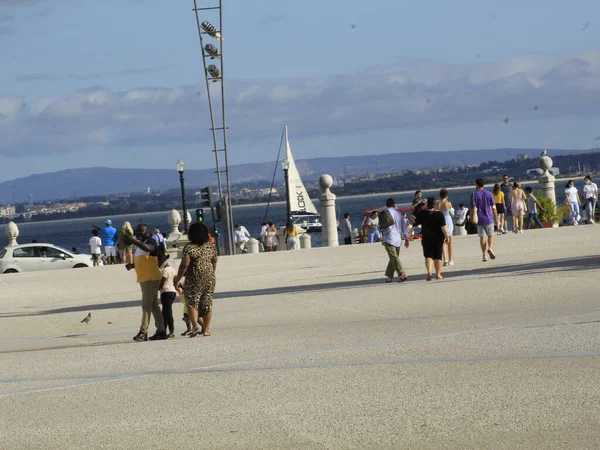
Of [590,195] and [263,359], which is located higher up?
[590,195]

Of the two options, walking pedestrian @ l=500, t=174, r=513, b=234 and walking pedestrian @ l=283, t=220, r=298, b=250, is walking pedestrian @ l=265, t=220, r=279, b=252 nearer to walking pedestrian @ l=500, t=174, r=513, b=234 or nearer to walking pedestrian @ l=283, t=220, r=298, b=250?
walking pedestrian @ l=283, t=220, r=298, b=250


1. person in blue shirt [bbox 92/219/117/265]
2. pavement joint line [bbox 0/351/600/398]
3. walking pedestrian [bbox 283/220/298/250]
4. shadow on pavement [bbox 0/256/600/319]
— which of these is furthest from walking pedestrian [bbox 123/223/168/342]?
walking pedestrian [bbox 283/220/298/250]

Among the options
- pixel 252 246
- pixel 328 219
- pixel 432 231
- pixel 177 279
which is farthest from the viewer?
pixel 252 246

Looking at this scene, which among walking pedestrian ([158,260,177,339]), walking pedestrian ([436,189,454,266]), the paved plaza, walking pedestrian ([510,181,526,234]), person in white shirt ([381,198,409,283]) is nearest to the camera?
the paved plaza

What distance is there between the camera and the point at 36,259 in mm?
38062

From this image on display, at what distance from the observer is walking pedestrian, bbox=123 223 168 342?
1509 cm

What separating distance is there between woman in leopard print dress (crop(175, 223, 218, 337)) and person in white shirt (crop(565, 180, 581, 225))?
23232 millimetres

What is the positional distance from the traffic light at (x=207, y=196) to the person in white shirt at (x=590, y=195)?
12.6 metres

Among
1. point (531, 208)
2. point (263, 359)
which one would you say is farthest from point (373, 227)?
point (263, 359)

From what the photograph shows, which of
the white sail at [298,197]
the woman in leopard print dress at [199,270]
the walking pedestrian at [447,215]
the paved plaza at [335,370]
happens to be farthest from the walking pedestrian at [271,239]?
the white sail at [298,197]

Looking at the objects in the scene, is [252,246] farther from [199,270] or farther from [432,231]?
[199,270]

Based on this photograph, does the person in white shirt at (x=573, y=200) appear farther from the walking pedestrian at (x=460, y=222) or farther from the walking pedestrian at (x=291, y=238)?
the walking pedestrian at (x=291, y=238)

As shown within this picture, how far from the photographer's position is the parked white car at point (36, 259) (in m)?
37.6

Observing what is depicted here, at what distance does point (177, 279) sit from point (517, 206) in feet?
67.7
